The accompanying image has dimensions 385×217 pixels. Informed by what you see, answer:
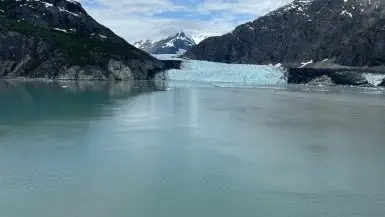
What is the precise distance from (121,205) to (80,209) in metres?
1.35

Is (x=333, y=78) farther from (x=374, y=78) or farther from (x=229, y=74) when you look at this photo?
(x=229, y=74)

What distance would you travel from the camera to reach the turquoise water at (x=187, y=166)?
1664 centimetres

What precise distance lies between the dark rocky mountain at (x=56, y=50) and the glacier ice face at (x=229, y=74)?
276 inches

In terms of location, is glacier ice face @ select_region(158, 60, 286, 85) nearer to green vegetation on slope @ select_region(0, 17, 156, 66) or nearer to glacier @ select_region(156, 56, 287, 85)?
glacier @ select_region(156, 56, 287, 85)

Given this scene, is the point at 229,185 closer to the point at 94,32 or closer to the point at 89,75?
the point at 89,75

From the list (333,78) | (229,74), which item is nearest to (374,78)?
(333,78)

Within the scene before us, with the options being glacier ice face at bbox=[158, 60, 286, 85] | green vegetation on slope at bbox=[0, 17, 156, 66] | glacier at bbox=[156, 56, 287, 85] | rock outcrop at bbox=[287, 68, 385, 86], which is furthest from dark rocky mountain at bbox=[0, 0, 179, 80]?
rock outcrop at bbox=[287, 68, 385, 86]

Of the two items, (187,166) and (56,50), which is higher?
(56,50)

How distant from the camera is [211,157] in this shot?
24.9 m

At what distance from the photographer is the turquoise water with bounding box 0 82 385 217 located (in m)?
16.6

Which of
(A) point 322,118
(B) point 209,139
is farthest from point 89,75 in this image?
(B) point 209,139

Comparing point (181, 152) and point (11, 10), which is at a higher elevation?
point (11, 10)

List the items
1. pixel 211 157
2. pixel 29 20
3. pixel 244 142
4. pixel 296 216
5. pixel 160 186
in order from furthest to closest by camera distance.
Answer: pixel 29 20 → pixel 244 142 → pixel 211 157 → pixel 160 186 → pixel 296 216

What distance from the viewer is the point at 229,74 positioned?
147875 millimetres
